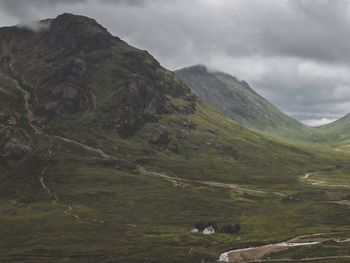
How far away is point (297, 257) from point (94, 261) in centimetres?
6710

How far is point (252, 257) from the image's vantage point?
17950cm

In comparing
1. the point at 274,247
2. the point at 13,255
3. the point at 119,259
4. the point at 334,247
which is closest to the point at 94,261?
the point at 119,259

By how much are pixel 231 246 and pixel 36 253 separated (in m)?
71.9

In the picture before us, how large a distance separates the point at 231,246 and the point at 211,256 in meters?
16.1

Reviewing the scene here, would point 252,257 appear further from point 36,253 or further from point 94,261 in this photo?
point 36,253

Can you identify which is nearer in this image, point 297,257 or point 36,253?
point 297,257

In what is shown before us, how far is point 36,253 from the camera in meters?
196

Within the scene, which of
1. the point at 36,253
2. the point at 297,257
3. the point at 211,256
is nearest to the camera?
the point at 297,257

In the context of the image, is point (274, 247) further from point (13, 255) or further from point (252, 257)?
point (13, 255)

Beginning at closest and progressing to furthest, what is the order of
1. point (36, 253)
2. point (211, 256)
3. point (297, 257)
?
point (297, 257) < point (211, 256) < point (36, 253)

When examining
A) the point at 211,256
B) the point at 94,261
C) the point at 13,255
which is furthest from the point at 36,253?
the point at 211,256

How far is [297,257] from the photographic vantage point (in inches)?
6732

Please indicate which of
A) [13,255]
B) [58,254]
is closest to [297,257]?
[58,254]

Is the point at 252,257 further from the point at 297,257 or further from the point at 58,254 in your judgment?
the point at 58,254
